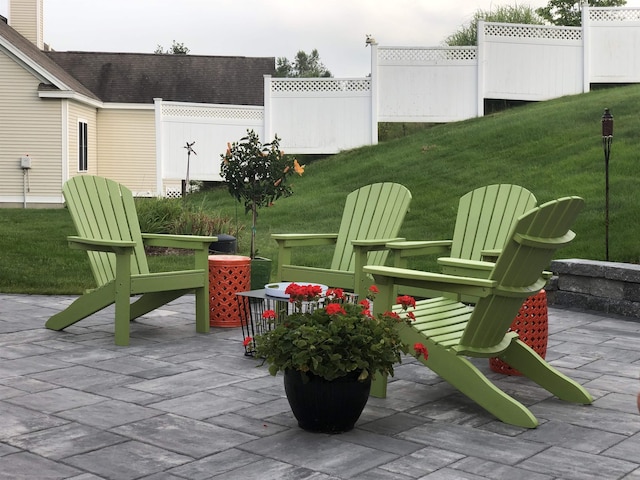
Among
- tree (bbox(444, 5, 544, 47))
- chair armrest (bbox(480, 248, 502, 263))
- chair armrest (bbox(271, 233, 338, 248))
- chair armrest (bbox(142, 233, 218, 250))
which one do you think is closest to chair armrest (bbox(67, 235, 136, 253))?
chair armrest (bbox(142, 233, 218, 250))

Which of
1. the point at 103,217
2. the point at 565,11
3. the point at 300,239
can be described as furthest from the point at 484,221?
the point at 565,11

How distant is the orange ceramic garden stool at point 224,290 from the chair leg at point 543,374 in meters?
2.30

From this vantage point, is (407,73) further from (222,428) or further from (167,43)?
(167,43)

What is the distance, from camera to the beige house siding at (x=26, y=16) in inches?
→ 770

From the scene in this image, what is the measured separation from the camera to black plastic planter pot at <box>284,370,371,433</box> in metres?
3.25

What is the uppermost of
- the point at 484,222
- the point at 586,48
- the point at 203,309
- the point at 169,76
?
the point at 586,48

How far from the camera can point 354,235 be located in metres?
5.89

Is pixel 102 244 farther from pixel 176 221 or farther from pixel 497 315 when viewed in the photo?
pixel 176 221

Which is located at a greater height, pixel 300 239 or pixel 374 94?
pixel 374 94

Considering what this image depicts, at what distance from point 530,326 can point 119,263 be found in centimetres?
243

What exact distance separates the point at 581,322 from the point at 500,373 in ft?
6.34

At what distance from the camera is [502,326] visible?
360 centimetres

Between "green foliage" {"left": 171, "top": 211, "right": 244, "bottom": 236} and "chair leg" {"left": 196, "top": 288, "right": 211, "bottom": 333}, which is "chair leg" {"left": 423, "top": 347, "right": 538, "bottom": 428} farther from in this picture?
"green foliage" {"left": 171, "top": 211, "right": 244, "bottom": 236}

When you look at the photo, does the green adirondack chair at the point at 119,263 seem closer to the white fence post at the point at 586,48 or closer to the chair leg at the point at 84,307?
the chair leg at the point at 84,307
